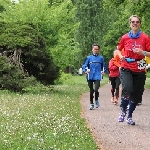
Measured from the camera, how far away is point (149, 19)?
1324 inches

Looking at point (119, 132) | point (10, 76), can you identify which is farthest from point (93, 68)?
point (10, 76)

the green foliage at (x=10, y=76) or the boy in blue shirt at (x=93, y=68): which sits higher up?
the boy in blue shirt at (x=93, y=68)

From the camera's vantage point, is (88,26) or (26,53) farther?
(88,26)

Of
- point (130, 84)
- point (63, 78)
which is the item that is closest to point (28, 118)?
point (130, 84)

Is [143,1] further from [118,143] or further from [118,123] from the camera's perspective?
[118,143]

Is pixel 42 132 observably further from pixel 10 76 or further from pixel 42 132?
pixel 10 76

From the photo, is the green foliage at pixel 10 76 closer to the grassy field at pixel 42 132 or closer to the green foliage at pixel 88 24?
the grassy field at pixel 42 132

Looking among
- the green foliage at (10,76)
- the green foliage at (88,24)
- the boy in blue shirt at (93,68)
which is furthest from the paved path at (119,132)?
the green foliage at (88,24)

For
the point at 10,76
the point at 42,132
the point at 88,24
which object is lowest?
the point at 10,76

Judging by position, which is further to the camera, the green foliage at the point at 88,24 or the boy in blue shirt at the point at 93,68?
the green foliage at the point at 88,24

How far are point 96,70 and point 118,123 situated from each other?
403 cm

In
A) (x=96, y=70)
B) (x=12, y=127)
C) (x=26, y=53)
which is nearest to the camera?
(x=12, y=127)

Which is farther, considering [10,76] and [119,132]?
[10,76]

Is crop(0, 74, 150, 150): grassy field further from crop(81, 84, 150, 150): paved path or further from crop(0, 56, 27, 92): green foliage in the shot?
crop(0, 56, 27, 92): green foliage
